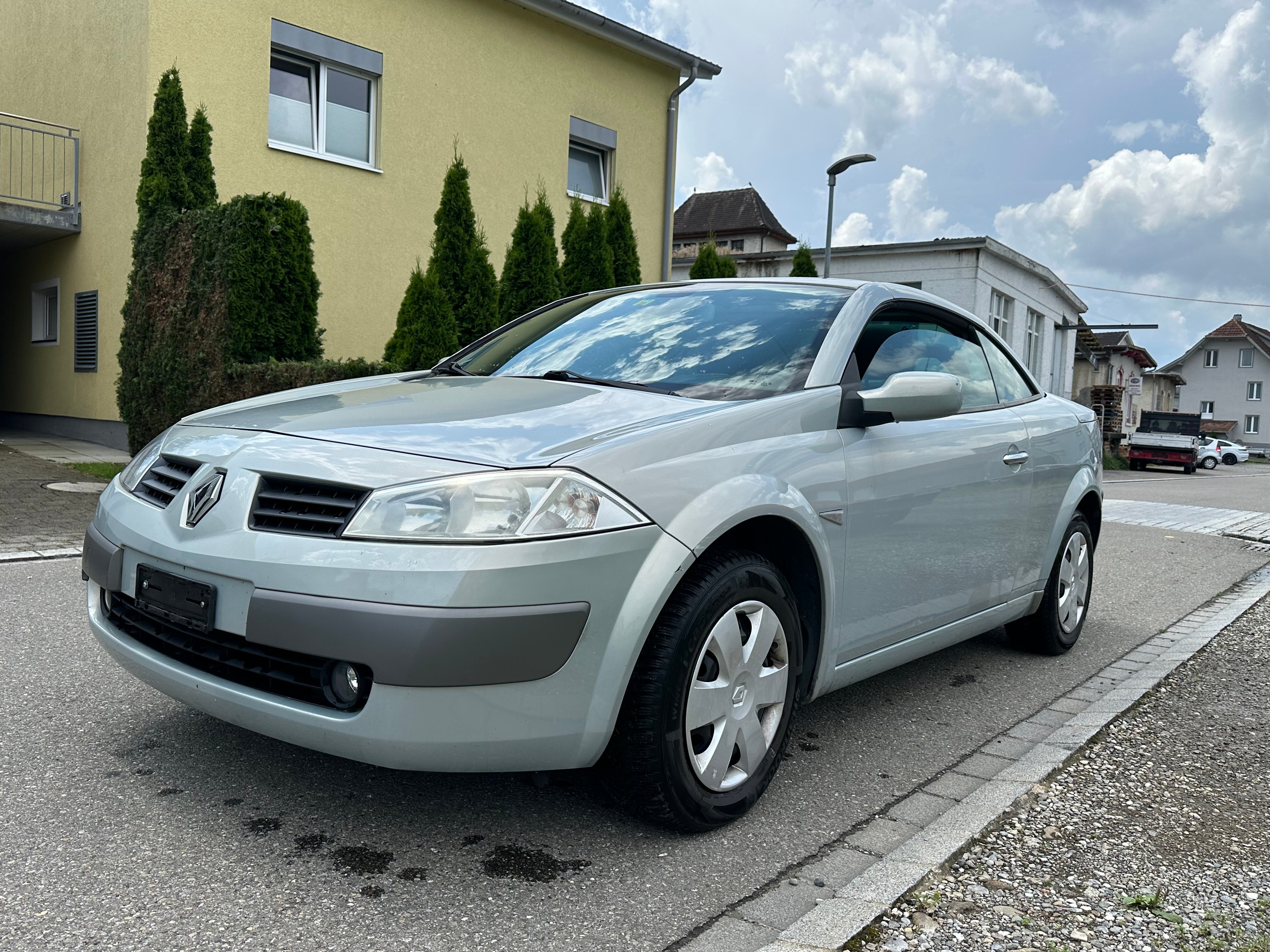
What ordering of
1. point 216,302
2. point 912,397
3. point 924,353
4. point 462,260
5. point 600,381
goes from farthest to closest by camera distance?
point 462,260 → point 216,302 → point 924,353 → point 600,381 → point 912,397

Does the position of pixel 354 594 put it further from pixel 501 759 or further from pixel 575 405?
pixel 575 405

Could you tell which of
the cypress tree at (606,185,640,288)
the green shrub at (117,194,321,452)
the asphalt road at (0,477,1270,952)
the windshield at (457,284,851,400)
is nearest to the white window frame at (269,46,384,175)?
the green shrub at (117,194,321,452)

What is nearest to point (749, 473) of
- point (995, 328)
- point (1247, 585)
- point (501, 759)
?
point (501, 759)

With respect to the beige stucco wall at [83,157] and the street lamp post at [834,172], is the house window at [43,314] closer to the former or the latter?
the beige stucco wall at [83,157]

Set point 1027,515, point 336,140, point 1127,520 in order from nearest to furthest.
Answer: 1. point 1027,515
2. point 1127,520
3. point 336,140

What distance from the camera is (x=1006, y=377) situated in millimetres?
4555

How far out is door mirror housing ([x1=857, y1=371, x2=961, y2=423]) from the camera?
10.5 ft

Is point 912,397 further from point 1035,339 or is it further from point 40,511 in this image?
point 1035,339

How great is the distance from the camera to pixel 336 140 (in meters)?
13.8

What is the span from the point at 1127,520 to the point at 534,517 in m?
11.0

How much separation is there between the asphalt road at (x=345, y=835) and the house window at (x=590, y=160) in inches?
558

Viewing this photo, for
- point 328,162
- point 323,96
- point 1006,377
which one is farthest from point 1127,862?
point 323,96

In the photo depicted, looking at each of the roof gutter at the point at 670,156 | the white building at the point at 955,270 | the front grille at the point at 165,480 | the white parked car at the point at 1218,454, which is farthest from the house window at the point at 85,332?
the white parked car at the point at 1218,454

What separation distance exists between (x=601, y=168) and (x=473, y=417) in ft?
51.5
